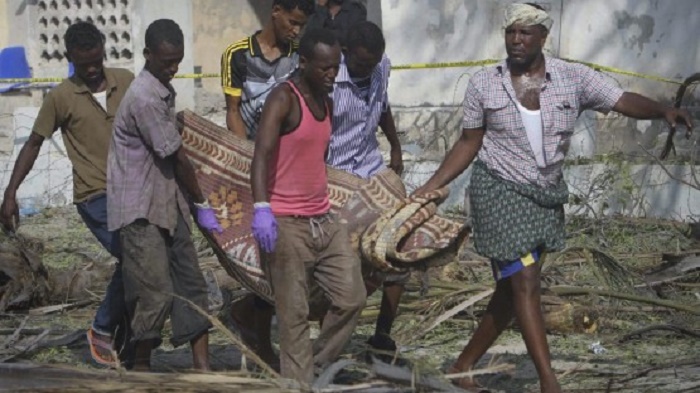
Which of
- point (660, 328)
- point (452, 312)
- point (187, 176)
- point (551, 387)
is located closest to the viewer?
point (551, 387)

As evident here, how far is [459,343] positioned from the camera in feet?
23.4

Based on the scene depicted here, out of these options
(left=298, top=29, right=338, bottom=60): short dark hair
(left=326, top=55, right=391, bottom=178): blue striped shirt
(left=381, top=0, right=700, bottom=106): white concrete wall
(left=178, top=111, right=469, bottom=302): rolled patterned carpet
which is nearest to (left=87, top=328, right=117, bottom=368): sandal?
(left=178, top=111, right=469, bottom=302): rolled patterned carpet

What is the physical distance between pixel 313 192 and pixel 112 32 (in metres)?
8.53

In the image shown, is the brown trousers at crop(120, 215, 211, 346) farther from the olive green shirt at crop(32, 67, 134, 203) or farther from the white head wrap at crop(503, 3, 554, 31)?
the white head wrap at crop(503, 3, 554, 31)

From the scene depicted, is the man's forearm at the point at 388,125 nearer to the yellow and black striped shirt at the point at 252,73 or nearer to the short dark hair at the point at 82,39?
the yellow and black striped shirt at the point at 252,73

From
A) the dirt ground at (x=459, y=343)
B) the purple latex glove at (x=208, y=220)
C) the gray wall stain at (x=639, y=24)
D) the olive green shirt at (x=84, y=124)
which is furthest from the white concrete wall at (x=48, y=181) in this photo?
the purple latex glove at (x=208, y=220)

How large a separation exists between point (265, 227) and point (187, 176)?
687 mm

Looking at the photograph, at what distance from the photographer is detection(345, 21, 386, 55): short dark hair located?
6.32 m

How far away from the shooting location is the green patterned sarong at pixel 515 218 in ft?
18.6

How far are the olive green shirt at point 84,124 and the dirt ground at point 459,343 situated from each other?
898 mm

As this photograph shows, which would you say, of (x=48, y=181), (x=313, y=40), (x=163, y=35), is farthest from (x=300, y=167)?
(x=48, y=181)

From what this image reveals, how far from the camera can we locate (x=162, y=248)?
5953mm

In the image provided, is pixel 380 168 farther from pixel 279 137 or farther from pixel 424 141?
pixel 424 141

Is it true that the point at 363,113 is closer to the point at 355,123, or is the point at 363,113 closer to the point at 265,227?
the point at 355,123
